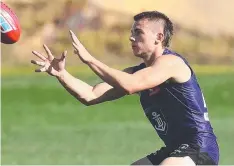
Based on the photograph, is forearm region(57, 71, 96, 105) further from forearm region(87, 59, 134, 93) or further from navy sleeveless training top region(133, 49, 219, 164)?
forearm region(87, 59, 134, 93)

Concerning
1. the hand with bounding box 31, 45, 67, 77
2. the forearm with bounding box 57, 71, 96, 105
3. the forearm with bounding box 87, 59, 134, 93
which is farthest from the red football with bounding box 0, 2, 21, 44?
the forearm with bounding box 87, 59, 134, 93

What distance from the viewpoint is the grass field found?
14.0 m

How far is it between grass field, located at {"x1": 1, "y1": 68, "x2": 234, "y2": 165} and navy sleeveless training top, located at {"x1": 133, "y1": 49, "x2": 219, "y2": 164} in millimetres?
5430

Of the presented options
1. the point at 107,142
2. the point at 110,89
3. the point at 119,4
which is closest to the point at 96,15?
the point at 119,4

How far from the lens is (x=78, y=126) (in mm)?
18125

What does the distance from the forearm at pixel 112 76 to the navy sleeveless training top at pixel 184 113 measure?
1.33ft

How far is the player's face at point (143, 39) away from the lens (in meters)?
7.63

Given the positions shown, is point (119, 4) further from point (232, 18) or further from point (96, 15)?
point (232, 18)

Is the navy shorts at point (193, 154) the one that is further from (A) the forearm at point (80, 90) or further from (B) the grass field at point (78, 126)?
(B) the grass field at point (78, 126)

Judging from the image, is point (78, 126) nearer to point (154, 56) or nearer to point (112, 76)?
point (154, 56)

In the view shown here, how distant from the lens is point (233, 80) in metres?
25.2

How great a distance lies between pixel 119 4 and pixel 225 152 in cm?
1865

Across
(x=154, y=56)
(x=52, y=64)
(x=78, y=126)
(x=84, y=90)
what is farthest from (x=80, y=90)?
(x=78, y=126)

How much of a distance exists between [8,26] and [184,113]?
5.62 ft
